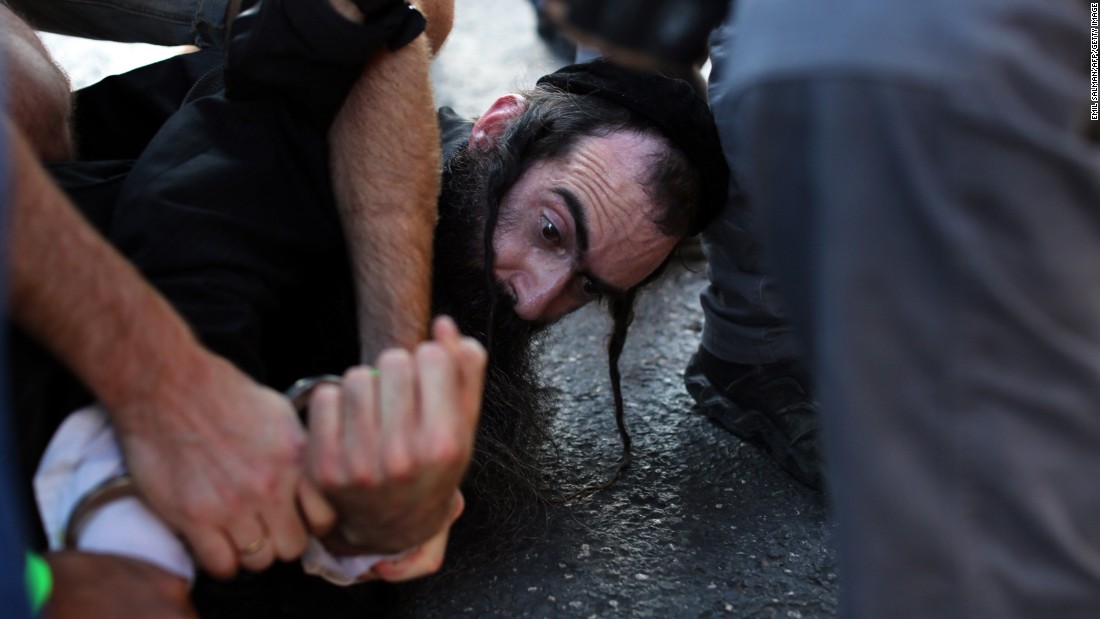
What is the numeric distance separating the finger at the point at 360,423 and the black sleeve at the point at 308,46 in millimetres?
657

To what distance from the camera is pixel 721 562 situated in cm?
177

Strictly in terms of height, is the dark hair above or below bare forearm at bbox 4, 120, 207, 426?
below

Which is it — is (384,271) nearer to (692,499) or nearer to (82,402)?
(82,402)

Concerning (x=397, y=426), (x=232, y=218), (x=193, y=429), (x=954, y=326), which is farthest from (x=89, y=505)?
(x=954, y=326)

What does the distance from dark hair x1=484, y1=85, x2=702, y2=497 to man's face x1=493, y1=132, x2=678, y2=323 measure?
2 centimetres

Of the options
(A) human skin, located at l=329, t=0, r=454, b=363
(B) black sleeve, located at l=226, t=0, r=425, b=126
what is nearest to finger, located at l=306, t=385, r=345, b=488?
(A) human skin, located at l=329, t=0, r=454, b=363

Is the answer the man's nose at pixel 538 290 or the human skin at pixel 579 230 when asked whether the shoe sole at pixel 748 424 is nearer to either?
the human skin at pixel 579 230

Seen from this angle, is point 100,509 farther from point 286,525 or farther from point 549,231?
point 549,231

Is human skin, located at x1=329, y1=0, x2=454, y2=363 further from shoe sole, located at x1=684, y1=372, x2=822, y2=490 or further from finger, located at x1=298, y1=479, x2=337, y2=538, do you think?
shoe sole, located at x1=684, y1=372, x2=822, y2=490

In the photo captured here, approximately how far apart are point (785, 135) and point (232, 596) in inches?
45.1

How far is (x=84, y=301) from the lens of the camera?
1065 millimetres

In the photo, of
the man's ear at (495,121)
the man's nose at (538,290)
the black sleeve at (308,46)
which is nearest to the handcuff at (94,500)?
the black sleeve at (308,46)

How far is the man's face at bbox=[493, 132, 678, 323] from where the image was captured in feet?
6.67

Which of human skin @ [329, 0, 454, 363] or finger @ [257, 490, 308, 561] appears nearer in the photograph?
finger @ [257, 490, 308, 561]
